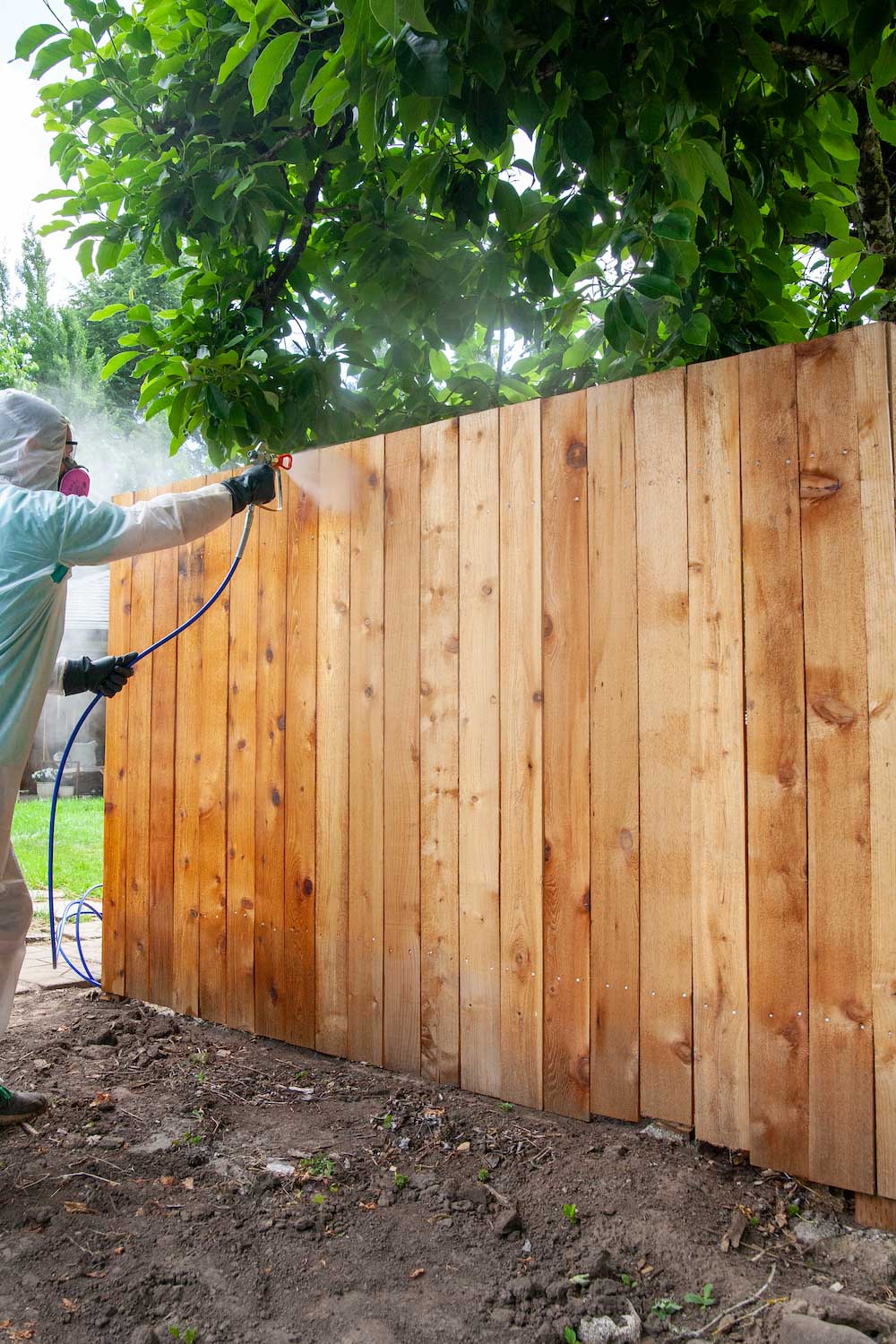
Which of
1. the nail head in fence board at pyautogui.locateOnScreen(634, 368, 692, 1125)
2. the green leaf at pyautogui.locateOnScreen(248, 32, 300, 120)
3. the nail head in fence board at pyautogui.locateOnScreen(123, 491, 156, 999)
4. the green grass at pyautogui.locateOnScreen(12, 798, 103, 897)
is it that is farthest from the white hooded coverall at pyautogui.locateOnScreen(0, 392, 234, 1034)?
the green grass at pyautogui.locateOnScreen(12, 798, 103, 897)

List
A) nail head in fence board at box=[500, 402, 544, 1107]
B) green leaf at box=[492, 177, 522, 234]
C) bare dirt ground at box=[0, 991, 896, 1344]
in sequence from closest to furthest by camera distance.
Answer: bare dirt ground at box=[0, 991, 896, 1344] → nail head in fence board at box=[500, 402, 544, 1107] → green leaf at box=[492, 177, 522, 234]

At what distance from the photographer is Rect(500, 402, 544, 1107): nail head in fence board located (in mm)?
2467

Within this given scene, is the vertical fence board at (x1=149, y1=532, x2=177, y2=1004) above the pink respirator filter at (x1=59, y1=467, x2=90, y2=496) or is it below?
below

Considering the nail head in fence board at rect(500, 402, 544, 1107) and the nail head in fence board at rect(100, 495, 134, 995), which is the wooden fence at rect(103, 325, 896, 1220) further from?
the nail head in fence board at rect(100, 495, 134, 995)

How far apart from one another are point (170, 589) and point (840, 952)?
2.71m

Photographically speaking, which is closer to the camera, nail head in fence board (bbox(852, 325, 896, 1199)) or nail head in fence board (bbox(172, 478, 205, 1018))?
nail head in fence board (bbox(852, 325, 896, 1199))

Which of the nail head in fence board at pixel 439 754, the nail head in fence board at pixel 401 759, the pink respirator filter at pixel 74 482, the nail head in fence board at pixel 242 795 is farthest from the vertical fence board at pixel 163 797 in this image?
the nail head in fence board at pixel 439 754

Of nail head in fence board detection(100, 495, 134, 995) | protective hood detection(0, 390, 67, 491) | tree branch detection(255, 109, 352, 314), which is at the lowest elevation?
nail head in fence board detection(100, 495, 134, 995)

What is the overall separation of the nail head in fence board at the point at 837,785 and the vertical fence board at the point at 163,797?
239 centimetres

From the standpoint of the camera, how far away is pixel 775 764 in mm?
2086

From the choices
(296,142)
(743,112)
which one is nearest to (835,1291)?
(743,112)

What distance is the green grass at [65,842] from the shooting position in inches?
253

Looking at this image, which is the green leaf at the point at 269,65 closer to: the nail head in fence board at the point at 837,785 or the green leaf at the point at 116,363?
the nail head in fence board at the point at 837,785

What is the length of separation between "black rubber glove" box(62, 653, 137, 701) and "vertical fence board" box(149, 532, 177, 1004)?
1.50ft
